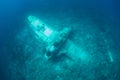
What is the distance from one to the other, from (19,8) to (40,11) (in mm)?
5446

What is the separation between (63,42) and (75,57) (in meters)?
1.72

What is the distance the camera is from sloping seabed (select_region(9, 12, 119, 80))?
11.9m

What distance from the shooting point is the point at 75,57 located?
41.3 ft

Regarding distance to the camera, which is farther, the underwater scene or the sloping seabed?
the underwater scene

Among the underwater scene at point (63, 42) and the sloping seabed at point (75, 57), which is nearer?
the sloping seabed at point (75, 57)

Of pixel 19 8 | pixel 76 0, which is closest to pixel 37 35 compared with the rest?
pixel 76 0

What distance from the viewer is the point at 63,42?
1331 cm

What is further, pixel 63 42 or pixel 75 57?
pixel 63 42

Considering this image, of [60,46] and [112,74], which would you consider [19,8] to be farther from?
[112,74]

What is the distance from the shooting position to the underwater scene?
1217cm

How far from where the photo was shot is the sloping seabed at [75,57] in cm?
1188

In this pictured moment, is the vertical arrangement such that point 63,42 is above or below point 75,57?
above

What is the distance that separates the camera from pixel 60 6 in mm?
19297

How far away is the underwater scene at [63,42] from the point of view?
12.2m
